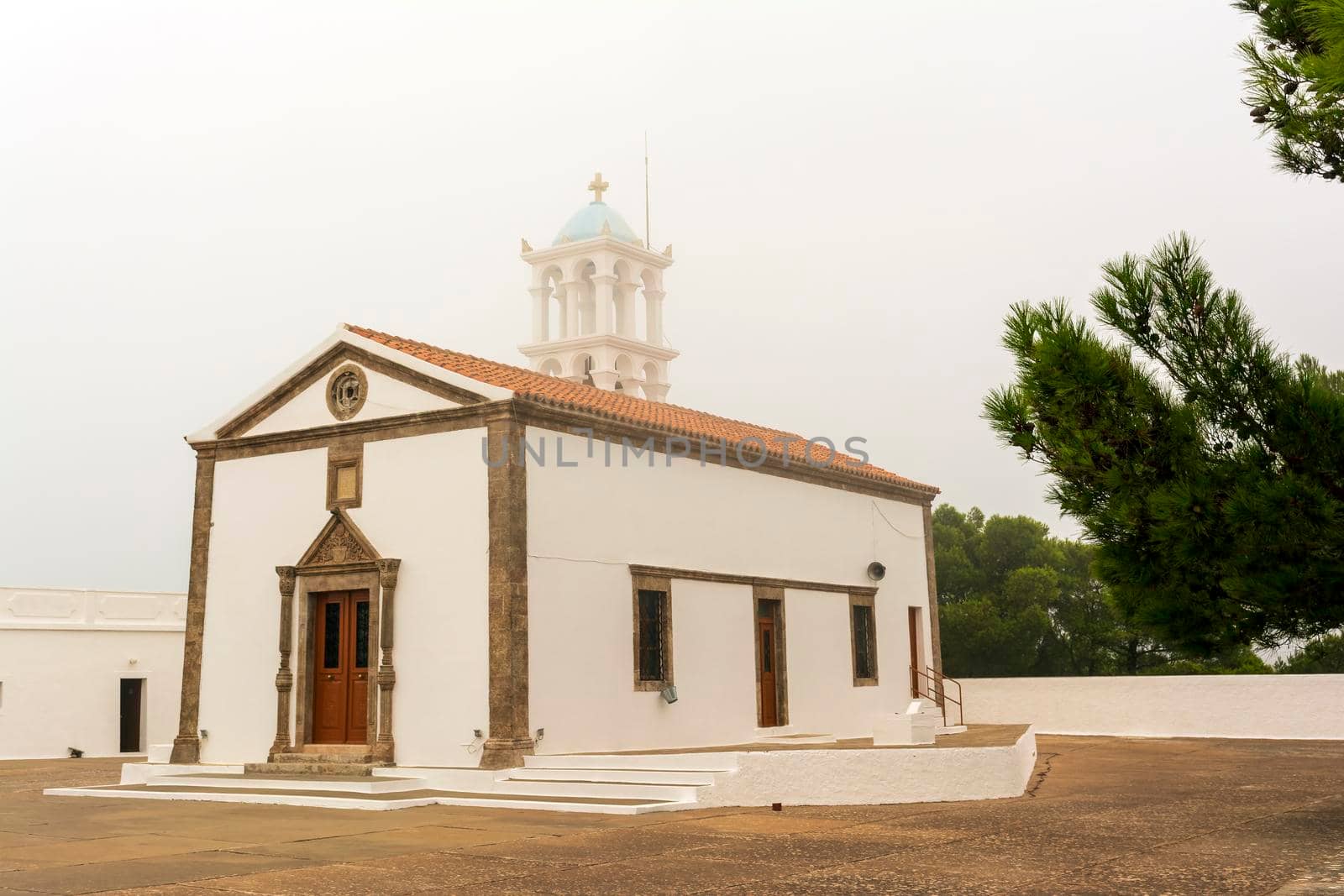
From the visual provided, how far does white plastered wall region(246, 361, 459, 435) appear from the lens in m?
15.4

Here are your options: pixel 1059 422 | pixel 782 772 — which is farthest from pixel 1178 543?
pixel 782 772

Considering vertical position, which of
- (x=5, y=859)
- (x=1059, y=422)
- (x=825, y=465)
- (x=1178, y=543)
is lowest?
(x=5, y=859)

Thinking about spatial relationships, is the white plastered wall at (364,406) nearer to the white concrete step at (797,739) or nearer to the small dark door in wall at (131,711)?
the white concrete step at (797,739)

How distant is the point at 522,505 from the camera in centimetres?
1442

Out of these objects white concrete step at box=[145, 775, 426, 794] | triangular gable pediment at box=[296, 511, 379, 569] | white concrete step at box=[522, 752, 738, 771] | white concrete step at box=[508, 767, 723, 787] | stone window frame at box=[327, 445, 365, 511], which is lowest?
white concrete step at box=[145, 775, 426, 794]

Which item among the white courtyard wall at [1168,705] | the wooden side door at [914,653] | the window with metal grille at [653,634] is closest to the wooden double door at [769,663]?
the window with metal grille at [653,634]

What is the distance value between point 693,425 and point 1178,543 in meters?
11.4

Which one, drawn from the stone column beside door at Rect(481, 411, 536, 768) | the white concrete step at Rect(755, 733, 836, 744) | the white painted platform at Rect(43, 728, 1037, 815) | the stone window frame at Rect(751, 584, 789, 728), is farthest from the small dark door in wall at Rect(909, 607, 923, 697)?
the stone column beside door at Rect(481, 411, 536, 768)

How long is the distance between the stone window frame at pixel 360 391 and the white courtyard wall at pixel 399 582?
1.70 ft

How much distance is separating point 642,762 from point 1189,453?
718 cm

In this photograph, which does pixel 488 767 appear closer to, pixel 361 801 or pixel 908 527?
pixel 361 801

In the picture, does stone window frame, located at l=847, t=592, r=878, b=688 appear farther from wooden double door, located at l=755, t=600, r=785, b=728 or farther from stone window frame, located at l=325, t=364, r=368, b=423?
stone window frame, located at l=325, t=364, r=368, b=423

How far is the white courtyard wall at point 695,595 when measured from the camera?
14.8 meters

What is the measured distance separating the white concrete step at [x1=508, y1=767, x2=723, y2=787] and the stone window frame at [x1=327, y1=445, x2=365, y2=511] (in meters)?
4.16
